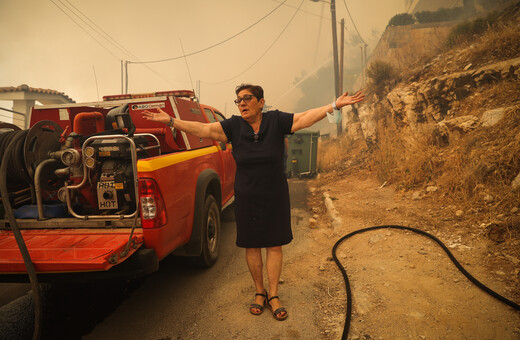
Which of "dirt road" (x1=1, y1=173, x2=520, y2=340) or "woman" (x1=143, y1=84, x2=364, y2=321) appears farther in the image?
"woman" (x1=143, y1=84, x2=364, y2=321)

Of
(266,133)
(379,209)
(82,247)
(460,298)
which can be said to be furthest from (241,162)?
(379,209)

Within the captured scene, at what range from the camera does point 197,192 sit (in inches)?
121

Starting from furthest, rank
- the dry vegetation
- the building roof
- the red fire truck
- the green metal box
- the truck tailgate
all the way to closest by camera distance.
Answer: the building roof, the green metal box, the dry vegetation, the red fire truck, the truck tailgate

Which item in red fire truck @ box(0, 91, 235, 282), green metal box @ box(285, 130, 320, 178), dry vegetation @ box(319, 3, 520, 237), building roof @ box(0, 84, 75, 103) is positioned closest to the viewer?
red fire truck @ box(0, 91, 235, 282)

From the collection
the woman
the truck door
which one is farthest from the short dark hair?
the truck door

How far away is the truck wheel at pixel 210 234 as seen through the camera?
329 cm

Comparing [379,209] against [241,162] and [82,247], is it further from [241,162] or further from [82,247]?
[82,247]

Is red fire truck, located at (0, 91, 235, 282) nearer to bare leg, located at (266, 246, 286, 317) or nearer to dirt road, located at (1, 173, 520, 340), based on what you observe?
dirt road, located at (1, 173, 520, 340)

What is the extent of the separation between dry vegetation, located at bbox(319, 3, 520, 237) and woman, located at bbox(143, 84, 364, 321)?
2.58 m

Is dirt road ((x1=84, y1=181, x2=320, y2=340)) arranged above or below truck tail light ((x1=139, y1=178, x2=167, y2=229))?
below

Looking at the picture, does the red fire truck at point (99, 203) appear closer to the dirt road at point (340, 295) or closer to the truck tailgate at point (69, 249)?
the truck tailgate at point (69, 249)

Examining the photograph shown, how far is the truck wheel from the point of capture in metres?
3.29

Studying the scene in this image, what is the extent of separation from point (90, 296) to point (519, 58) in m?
8.13

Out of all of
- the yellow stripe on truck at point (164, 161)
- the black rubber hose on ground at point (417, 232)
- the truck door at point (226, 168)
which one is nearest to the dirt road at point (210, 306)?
the black rubber hose on ground at point (417, 232)
